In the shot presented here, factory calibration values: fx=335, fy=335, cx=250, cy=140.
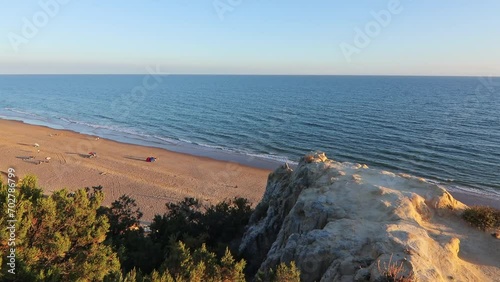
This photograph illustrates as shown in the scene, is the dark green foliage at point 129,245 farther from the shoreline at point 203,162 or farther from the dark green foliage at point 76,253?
the shoreline at point 203,162

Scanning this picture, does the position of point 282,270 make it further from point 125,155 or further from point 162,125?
A: point 162,125

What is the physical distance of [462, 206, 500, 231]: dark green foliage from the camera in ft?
47.7

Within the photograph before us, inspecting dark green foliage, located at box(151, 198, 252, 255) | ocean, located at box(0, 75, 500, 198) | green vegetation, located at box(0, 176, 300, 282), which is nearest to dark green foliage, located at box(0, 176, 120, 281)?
green vegetation, located at box(0, 176, 300, 282)

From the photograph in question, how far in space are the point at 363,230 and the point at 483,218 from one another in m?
5.86

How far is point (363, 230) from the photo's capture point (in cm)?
1329

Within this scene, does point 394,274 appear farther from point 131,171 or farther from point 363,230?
point 131,171

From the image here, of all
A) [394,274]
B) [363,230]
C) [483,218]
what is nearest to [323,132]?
[483,218]

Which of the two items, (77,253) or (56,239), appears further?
(77,253)

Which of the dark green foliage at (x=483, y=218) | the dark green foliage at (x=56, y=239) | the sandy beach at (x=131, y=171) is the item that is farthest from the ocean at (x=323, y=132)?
the dark green foliage at (x=56, y=239)

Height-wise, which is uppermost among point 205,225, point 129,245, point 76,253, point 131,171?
point 76,253

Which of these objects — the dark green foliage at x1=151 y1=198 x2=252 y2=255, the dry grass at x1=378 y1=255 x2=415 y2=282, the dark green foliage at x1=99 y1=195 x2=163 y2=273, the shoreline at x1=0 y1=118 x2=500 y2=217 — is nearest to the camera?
the dry grass at x1=378 y1=255 x2=415 y2=282

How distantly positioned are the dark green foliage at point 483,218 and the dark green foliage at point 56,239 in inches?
584

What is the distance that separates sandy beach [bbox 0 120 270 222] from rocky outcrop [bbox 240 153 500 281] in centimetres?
1907

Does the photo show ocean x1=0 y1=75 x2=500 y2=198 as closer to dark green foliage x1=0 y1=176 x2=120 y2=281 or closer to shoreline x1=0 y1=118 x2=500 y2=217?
shoreline x1=0 y1=118 x2=500 y2=217
